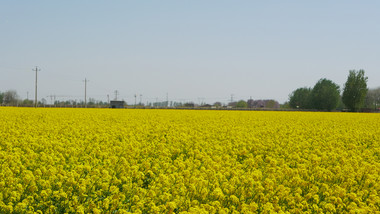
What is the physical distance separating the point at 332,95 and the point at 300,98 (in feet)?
65.3

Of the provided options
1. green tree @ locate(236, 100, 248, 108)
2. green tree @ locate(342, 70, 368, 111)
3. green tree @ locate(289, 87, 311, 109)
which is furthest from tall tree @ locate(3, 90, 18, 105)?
green tree @ locate(342, 70, 368, 111)

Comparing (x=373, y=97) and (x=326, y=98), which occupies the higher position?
(x=373, y=97)

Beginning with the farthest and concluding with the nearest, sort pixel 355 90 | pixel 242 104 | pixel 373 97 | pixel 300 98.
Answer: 1. pixel 242 104
2. pixel 373 97
3. pixel 300 98
4. pixel 355 90

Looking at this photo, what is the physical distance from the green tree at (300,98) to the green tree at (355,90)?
23.5 m

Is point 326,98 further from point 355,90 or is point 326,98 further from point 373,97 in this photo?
point 373,97

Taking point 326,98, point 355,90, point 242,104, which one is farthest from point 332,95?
point 242,104

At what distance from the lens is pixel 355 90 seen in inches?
3337

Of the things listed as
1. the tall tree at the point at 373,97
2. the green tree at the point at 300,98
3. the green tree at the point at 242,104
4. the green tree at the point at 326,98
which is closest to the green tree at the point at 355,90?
the green tree at the point at 326,98

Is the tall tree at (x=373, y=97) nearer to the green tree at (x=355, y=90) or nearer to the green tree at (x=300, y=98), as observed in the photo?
the green tree at (x=300, y=98)

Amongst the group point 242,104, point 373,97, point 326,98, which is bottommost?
point 242,104

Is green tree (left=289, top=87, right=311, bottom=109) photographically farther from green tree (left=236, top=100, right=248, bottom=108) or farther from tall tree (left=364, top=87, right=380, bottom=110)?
tall tree (left=364, top=87, right=380, bottom=110)

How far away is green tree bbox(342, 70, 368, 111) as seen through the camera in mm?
84500

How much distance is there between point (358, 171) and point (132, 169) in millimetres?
4938

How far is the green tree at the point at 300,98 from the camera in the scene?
114438mm
